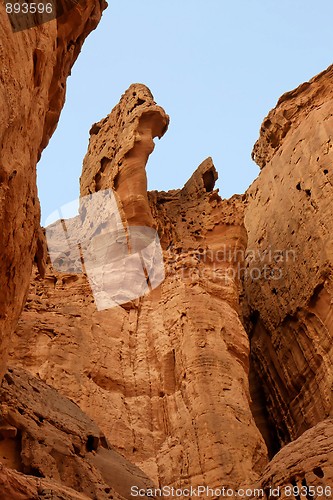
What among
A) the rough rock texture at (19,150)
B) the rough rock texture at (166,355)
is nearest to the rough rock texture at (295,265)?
the rough rock texture at (166,355)

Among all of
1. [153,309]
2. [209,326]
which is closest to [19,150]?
[209,326]

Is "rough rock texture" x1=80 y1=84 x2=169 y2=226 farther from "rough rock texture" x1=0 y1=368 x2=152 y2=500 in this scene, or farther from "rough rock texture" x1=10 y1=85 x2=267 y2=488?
"rough rock texture" x1=0 y1=368 x2=152 y2=500

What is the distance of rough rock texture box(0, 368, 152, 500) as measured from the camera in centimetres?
820

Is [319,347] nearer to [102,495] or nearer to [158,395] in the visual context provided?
[158,395]

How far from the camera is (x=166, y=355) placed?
42.7ft

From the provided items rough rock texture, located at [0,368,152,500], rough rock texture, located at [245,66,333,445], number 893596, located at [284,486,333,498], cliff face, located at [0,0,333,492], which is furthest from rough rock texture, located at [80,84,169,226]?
number 893596, located at [284,486,333,498]

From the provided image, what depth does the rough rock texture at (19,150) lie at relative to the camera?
6.89m

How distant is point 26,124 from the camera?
7.67 m

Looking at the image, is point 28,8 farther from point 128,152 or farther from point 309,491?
point 128,152

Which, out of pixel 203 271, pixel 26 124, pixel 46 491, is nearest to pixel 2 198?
pixel 26 124

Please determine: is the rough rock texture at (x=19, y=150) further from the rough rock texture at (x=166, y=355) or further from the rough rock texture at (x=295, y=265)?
the rough rock texture at (x=295, y=265)

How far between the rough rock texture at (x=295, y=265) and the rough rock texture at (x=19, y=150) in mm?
8904

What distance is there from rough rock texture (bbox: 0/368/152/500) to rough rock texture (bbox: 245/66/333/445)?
6.50 metres

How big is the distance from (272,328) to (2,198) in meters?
12.6
